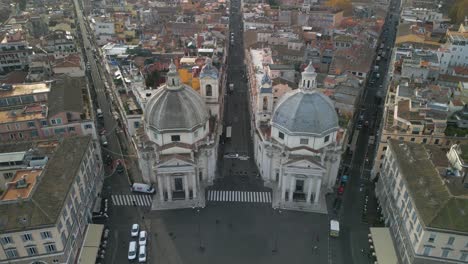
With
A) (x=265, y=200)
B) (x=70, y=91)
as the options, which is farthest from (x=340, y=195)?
(x=70, y=91)

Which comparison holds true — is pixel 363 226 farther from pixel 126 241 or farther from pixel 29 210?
pixel 29 210

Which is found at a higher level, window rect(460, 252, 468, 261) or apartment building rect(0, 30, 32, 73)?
apartment building rect(0, 30, 32, 73)

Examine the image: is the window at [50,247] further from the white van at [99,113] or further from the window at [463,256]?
the window at [463,256]

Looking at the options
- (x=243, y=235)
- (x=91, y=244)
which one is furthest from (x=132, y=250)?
(x=243, y=235)

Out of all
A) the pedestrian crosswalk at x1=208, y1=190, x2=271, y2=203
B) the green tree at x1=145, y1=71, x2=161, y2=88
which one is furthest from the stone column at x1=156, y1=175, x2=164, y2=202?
the green tree at x1=145, y1=71, x2=161, y2=88

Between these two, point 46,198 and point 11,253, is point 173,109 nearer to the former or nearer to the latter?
point 46,198

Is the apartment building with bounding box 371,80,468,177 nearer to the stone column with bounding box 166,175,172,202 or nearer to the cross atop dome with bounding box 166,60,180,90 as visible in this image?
the cross atop dome with bounding box 166,60,180,90
